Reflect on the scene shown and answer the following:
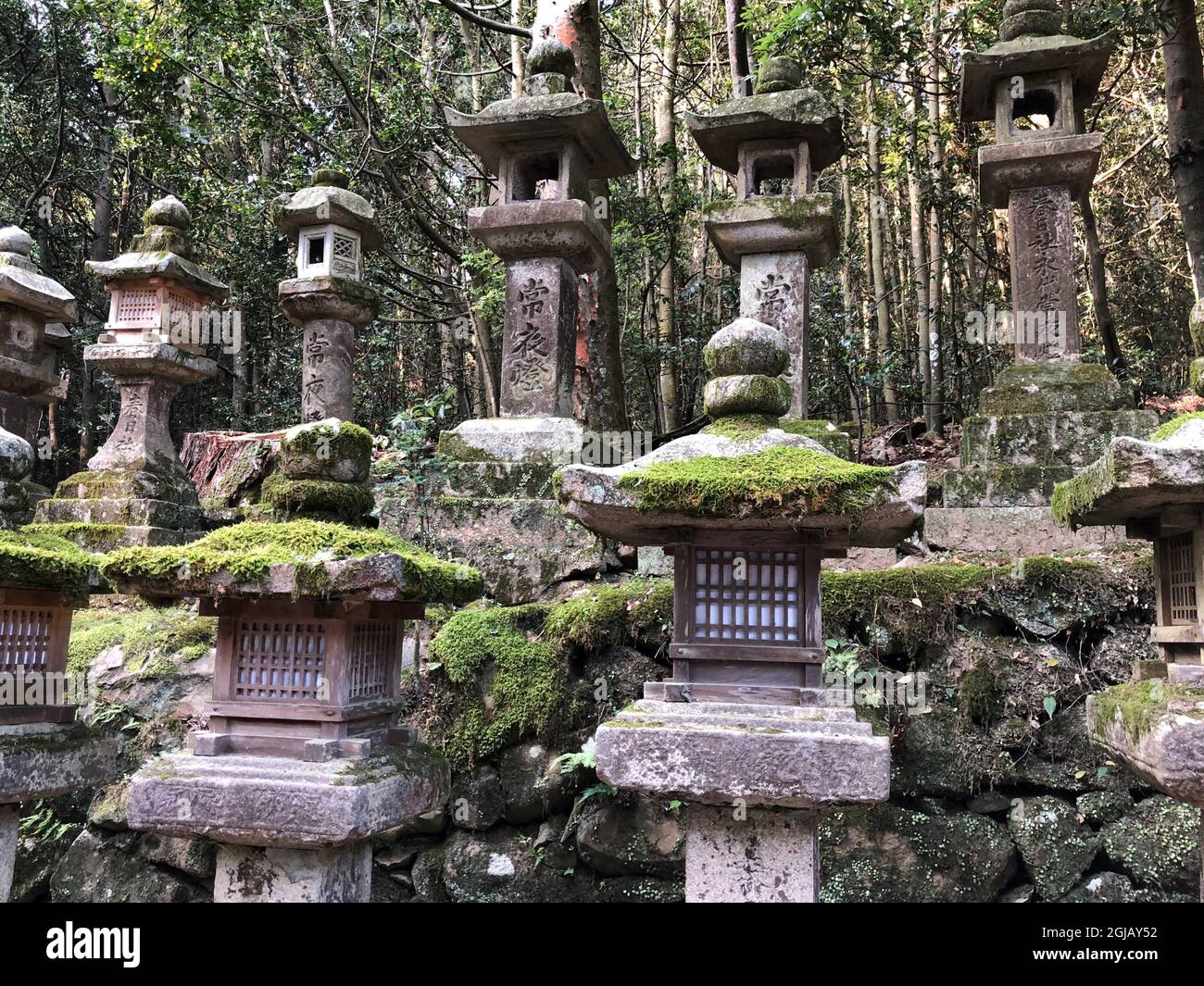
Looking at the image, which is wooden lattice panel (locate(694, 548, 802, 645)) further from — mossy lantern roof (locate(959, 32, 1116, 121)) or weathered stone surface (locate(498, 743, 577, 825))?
mossy lantern roof (locate(959, 32, 1116, 121))

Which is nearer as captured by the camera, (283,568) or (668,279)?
(283,568)

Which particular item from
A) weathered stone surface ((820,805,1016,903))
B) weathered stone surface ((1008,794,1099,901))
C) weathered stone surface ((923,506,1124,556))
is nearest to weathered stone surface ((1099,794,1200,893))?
weathered stone surface ((1008,794,1099,901))

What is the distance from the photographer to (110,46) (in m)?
10.5

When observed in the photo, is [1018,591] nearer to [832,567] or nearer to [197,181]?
[832,567]

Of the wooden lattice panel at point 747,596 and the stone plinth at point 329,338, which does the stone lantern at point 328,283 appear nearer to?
the stone plinth at point 329,338

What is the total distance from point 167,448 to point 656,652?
5716mm

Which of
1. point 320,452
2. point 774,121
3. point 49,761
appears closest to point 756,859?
point 320,452

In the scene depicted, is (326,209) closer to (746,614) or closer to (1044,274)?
(1044,274)

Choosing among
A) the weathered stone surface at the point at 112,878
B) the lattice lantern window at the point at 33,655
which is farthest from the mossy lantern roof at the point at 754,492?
the weathered stone surface at the point at 112,878

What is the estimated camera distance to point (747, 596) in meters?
3.72

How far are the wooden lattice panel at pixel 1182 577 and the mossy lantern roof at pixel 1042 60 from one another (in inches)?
201

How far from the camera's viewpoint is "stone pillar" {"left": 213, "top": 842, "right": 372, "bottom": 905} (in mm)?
3707

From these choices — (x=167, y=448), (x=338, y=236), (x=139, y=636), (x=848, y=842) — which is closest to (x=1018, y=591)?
(x=848, y=842)

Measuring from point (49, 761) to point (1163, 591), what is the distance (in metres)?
5.00
